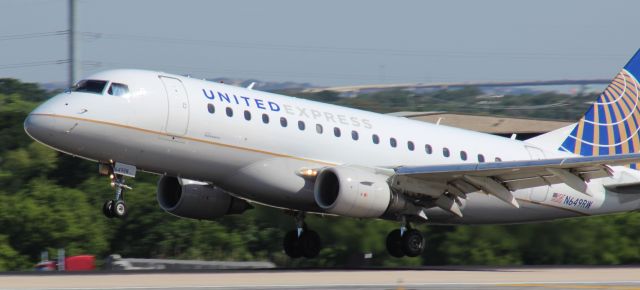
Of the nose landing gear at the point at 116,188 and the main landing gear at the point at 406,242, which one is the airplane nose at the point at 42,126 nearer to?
the nose landing gear at the point at 116,188

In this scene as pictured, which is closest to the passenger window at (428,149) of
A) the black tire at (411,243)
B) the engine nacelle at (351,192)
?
the black tire at (411,243)

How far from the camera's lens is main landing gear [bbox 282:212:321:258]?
1271 inches

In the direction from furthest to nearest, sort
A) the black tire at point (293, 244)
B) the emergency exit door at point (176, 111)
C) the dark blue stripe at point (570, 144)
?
the dark blue stripe at point (570, 144), the black tire at point (293, 244), the emergency exit door at point (176, 111)

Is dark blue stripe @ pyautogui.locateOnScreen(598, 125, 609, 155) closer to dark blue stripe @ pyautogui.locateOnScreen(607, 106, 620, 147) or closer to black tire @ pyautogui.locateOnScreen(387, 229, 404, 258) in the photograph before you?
dark blue stripe @ pyautogui.locateOnScreen(607, 106, 620, 147)

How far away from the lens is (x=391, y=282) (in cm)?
2406

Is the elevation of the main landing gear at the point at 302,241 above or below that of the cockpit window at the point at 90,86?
below

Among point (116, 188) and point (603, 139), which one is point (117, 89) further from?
point (603, 139)

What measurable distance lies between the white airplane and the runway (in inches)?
81.8

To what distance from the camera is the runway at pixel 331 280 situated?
885 inches

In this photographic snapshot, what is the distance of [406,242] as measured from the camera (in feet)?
99.8

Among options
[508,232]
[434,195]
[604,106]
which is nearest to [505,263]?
[508,232]

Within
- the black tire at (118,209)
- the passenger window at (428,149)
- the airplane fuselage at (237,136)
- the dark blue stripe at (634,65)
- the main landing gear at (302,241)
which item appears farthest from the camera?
the dark blue stripe at (634,65)

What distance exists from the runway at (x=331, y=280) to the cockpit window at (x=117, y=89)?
4.13m

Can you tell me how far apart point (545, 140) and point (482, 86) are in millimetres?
159858
